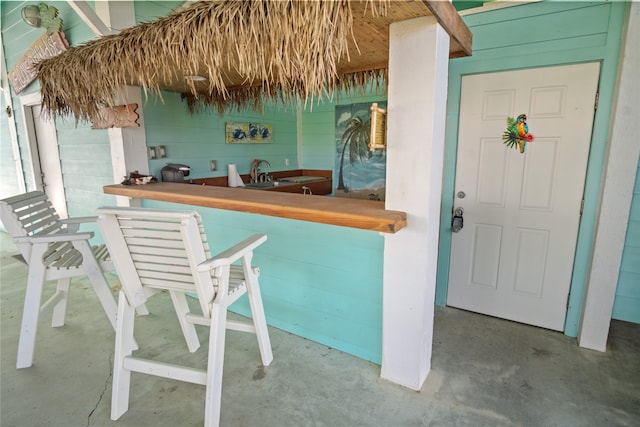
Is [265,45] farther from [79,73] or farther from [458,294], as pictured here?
[458,294]

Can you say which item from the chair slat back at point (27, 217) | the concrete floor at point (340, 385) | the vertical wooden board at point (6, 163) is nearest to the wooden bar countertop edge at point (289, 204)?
the chair slat back at point (27, 217)

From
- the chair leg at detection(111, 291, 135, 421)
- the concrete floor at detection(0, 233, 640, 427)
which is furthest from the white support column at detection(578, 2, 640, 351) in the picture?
the chair leg at detection(111, 291, 135, 421)

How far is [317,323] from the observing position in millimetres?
2305

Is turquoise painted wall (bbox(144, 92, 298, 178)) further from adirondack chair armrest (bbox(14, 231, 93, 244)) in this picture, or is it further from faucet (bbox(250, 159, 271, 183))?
adirondack chair armrest (bbox(14, 231, 93, 244))

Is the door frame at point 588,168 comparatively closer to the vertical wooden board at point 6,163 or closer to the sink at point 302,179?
the sink at point 302,179

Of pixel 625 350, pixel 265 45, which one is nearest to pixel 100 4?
pixel 265 45

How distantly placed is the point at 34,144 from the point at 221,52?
4246mm

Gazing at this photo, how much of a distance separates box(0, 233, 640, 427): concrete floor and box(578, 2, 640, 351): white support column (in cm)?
25

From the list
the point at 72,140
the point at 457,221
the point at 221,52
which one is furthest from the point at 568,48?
the point at 72,140

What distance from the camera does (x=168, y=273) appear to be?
1.61m

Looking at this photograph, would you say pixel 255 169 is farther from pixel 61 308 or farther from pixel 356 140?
pixel 61 308

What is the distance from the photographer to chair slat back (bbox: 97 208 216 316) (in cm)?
145

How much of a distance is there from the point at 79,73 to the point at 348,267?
7.82 feet

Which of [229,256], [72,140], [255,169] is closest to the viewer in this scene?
[229,256]
